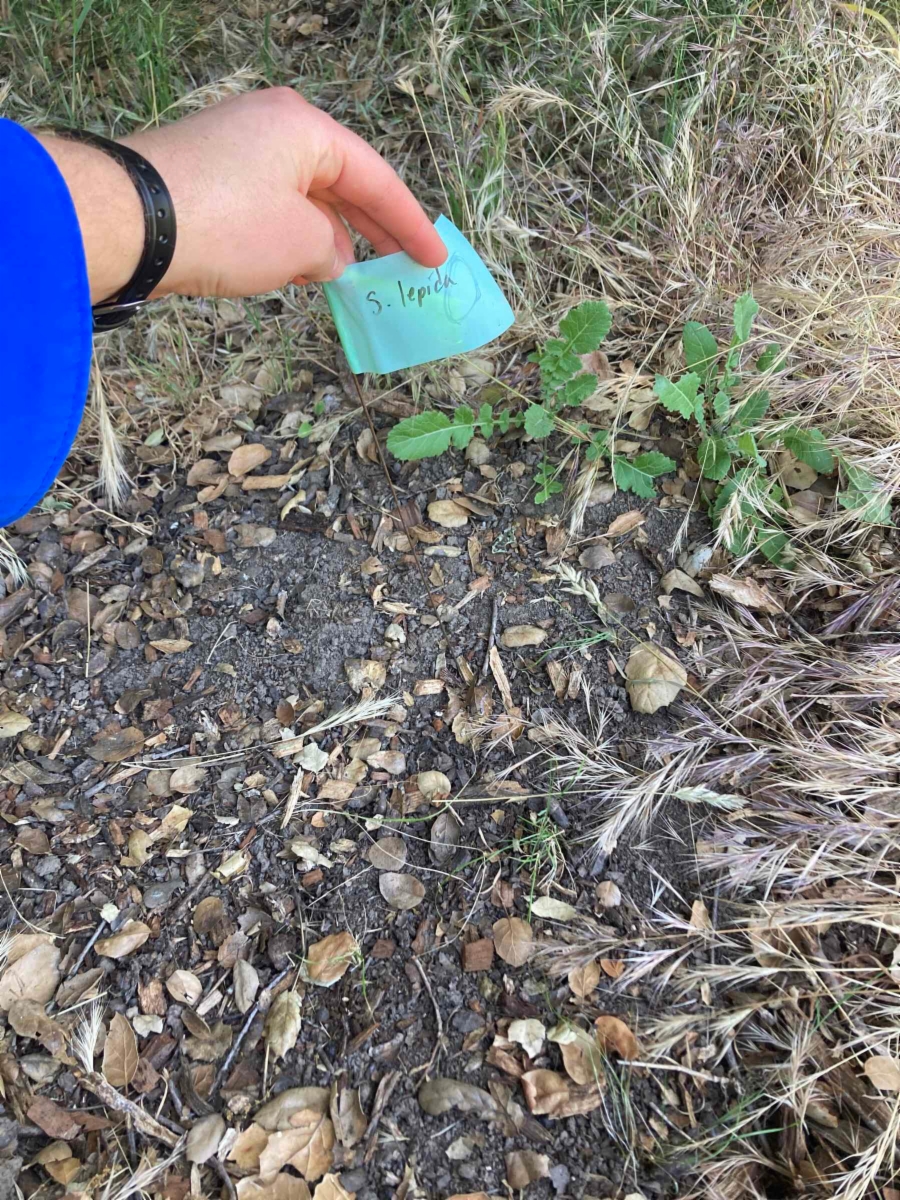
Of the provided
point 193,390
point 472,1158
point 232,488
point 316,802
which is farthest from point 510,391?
point 472,1158

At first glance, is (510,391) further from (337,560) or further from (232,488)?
(232,488)

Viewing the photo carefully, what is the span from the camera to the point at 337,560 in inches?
65.3

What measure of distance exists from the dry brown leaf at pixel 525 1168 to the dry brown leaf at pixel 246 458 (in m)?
1.36

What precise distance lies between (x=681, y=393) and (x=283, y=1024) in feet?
4.21

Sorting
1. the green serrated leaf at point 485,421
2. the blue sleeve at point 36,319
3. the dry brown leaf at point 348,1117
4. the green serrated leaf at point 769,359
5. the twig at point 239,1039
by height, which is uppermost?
the blue sleeve at point 36,319

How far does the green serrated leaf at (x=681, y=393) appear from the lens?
1.55 metres

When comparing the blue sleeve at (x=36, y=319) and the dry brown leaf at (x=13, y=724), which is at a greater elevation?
the blue sleeve at (x=36, y=319)

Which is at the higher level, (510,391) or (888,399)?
(510,391)

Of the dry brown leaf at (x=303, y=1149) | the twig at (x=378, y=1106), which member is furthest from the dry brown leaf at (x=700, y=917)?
the dry brown leaf at (x=303, y=1149)

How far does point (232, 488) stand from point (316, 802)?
2.48 feet

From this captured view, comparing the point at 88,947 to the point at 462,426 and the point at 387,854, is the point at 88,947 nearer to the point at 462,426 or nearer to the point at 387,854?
the point at 387,854

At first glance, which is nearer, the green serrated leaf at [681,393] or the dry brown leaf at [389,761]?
the dry brown leaf at [389,761]

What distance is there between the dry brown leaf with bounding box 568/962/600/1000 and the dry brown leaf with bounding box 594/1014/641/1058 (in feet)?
0.13

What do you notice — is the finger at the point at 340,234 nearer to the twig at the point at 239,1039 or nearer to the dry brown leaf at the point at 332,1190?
the twig at the point at 239,1039
